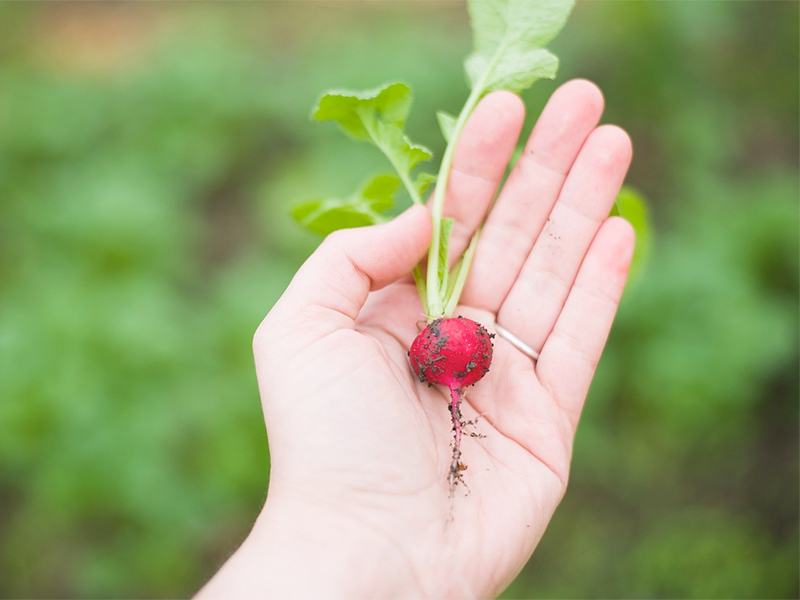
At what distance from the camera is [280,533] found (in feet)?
6.98

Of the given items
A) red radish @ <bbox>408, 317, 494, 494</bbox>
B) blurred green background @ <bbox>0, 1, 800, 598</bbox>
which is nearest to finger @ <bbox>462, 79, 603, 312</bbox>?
red radish @ <bbox>408, 317, 494, 494</bbox>

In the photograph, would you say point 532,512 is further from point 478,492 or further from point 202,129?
point 202,129

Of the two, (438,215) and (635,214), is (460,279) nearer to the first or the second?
(438,215)

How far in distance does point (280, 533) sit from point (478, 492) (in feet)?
2.24

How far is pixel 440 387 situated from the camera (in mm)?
2672

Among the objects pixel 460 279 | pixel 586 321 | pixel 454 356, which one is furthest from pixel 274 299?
pixel 586 321

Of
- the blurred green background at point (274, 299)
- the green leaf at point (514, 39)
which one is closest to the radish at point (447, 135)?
the green leaf at point (514, 39)

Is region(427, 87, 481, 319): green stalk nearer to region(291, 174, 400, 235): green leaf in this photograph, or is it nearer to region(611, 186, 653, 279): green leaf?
region(291, 174, 400, 235): green leaf

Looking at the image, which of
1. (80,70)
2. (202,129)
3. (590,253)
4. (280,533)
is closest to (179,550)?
(280,533)

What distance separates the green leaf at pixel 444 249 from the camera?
2703 mm

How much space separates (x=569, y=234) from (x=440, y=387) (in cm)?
83

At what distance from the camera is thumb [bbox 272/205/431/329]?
7.65 ft

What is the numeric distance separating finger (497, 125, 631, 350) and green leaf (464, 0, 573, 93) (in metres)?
0.38

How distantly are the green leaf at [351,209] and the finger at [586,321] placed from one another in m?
0.88
